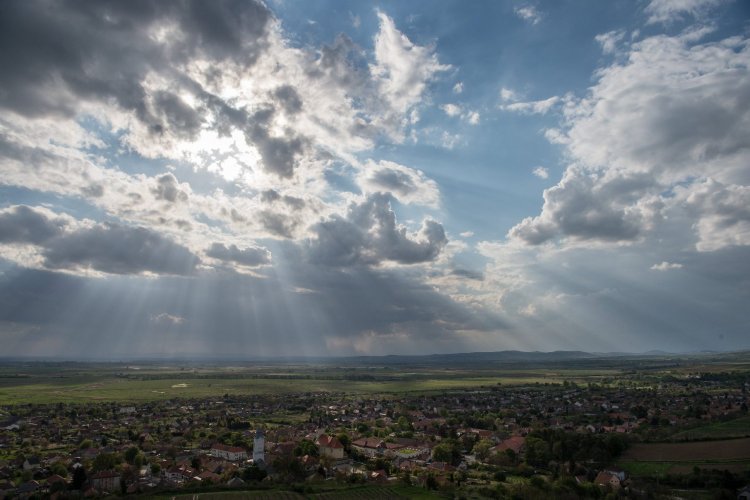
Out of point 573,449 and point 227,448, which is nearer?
point 573,449

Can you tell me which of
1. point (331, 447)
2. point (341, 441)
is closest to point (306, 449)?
point (331, 447)

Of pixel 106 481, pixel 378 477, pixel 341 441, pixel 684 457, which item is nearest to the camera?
pixel 106 481

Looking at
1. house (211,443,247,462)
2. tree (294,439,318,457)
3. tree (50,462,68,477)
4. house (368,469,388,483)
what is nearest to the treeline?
house (368,469,388,483)

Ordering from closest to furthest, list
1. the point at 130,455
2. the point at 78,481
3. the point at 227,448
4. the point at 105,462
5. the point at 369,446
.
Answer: the point at 78,481
the point at 105,462
the point at 130,455
the point at 227,448
the point at 369,446

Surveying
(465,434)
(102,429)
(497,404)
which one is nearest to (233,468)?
(465,434)

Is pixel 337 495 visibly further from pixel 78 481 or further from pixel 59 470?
pixel 59 470

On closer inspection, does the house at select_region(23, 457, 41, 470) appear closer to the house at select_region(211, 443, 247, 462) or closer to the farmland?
the farmland
